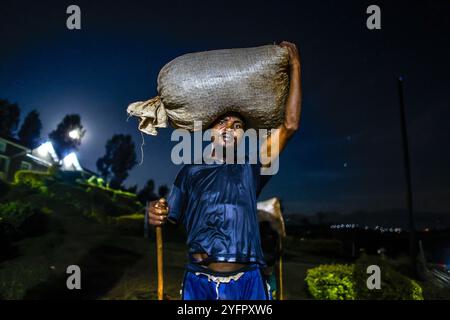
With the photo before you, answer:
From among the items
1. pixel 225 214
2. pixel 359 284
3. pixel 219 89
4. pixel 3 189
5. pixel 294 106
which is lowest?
pixel 359 284

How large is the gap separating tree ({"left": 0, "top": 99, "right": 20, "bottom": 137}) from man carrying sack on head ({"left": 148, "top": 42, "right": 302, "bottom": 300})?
39.0 m

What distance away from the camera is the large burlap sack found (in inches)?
96.8

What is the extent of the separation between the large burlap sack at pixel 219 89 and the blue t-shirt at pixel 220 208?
54cm

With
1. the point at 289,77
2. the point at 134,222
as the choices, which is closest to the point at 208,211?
the point at 289,77

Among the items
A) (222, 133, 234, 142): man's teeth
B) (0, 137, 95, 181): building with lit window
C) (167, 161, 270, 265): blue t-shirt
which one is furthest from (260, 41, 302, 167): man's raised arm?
(0, 137, 95, 181): building with lit window

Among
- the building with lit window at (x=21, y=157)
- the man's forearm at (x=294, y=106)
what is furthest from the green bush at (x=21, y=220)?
the building with lit window at (x=21, y=157)

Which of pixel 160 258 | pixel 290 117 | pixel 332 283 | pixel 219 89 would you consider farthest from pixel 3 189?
pixel 290 117

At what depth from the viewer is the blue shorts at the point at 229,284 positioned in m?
2.05

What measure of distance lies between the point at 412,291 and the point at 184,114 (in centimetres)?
635

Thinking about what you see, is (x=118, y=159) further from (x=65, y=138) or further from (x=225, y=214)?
(x=225, y=214)

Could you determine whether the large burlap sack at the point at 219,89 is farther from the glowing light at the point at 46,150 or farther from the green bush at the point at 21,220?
the glowing light at the point at 46,150

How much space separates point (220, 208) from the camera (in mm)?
2172

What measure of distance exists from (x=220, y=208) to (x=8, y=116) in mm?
41397

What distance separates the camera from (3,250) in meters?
10.1
